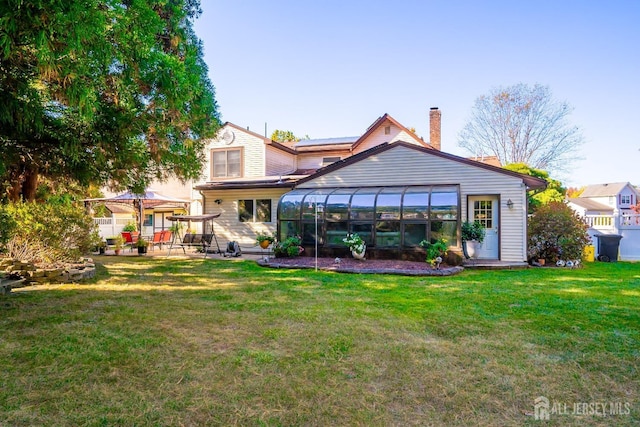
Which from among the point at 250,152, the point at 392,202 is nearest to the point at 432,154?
the point at 392,202

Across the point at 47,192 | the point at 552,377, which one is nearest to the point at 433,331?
the point at 552,377

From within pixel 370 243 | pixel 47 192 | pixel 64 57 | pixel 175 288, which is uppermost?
pixel 64 57

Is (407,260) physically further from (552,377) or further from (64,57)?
(64,57)

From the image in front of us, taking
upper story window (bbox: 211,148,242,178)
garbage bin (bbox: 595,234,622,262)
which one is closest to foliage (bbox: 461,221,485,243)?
garbage bin (bbox: 595,234,622,262)

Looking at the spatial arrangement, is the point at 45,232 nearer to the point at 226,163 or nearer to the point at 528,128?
the point at 226,163

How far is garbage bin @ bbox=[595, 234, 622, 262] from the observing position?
12.8 metres

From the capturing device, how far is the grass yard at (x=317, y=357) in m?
2.73

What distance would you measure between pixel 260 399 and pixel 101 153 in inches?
252

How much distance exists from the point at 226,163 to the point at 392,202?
9.05m

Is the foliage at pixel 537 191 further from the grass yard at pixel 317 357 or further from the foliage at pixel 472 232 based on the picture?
the grass yard at pixel 317 357

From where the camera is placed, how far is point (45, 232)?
7926 mm

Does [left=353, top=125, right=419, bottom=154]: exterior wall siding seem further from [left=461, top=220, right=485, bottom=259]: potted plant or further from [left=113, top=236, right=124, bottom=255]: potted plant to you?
[left=113, top=236, right=124, bottom=255]: potted plant

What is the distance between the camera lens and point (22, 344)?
4.07 metres

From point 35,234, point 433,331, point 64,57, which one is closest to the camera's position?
point 64,57
